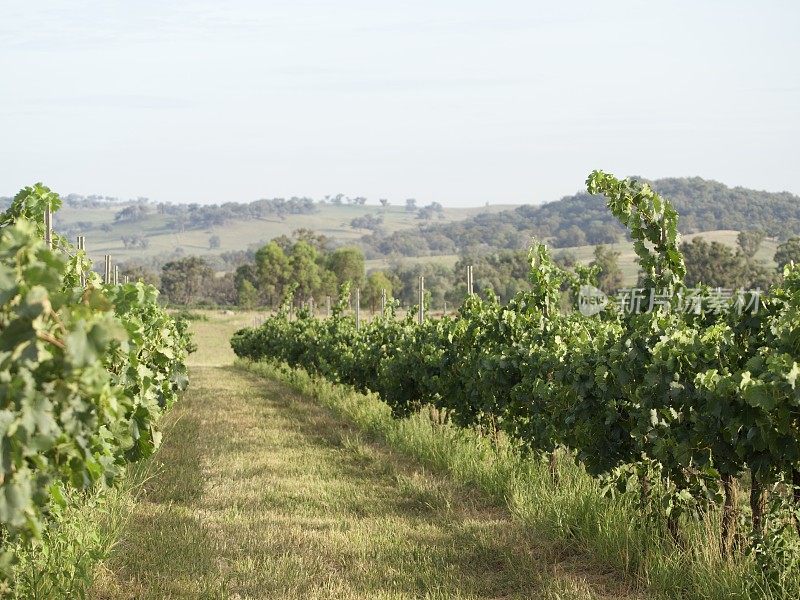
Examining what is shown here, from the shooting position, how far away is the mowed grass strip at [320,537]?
22.0 ft

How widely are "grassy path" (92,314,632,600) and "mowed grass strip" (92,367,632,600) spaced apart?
15 mm

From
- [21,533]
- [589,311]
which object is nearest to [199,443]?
[589,311]

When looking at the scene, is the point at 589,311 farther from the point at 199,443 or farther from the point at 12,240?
the point at 12,240

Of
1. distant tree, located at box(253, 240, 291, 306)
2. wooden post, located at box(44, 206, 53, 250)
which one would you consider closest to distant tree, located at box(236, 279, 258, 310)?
distant tree, located at box(253, 240, 291, 306)

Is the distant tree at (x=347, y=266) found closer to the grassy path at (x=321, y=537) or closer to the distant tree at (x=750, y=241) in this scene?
the distant tree at (x=750, y=241)

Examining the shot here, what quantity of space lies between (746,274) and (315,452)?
56.4m

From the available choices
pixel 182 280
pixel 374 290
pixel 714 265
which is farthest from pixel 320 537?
pixel 182 280

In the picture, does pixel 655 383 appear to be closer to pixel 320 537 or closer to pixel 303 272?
pixel 320 537

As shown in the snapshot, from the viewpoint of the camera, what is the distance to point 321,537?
26.7 feet

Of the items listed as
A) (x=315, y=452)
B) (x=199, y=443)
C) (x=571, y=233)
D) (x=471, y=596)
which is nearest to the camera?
(x=471, y=596)

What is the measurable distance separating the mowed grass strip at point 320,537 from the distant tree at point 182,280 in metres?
105

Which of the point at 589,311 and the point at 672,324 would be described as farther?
the point at 589,311

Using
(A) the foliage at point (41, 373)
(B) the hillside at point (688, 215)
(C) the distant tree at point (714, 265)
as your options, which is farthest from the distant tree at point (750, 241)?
(A) the foliage at point (41, 373)

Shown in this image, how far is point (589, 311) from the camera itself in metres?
11.9
